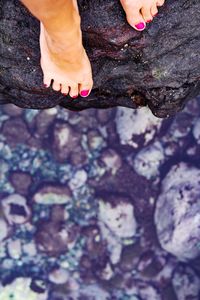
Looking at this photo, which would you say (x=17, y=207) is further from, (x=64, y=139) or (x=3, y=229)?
(x=64, y=139)

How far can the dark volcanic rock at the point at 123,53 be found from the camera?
1.96m

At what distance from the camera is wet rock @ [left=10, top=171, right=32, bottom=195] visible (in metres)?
5.93

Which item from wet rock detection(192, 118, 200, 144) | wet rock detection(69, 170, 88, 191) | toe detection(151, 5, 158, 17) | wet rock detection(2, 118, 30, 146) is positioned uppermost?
toe detection(151, 5, 158, 17)

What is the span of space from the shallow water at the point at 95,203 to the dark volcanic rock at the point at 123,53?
3289 millimetres

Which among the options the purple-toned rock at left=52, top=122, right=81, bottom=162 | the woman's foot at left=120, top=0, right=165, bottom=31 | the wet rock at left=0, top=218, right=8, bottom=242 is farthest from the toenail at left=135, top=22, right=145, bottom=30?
the wet rock at left=0, top=218, right=8, bottom=242

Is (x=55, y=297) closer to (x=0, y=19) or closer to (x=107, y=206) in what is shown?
(x=107, y=206)

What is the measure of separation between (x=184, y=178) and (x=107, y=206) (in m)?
1.15

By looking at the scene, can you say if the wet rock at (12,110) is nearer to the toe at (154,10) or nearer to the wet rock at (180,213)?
the wet rock at (180,213)

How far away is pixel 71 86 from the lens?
2.20 metres

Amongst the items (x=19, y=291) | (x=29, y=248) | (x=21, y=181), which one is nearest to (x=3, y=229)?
(x=29, y=248)

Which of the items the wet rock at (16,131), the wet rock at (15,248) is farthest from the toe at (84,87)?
the wet rock at (15,248)

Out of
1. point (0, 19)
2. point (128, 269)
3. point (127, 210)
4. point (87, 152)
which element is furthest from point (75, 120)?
point (0, 19)

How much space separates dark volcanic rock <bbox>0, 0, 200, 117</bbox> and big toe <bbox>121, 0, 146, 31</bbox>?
0.06 meters

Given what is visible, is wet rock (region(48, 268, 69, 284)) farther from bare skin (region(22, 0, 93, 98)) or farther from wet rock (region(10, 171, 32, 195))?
bare skin (region(22, 0, 93, 98))
